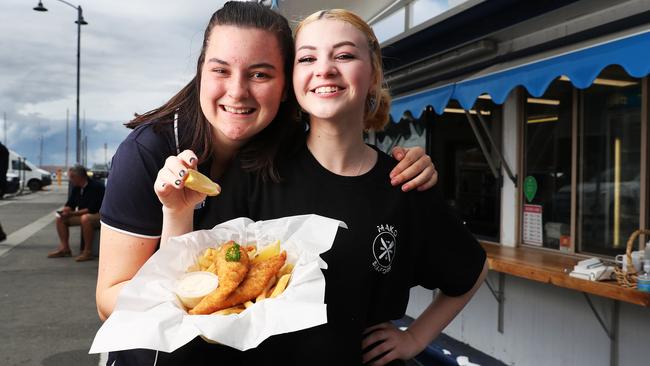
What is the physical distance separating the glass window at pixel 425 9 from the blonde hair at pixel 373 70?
3.63 meters

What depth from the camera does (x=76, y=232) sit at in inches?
579

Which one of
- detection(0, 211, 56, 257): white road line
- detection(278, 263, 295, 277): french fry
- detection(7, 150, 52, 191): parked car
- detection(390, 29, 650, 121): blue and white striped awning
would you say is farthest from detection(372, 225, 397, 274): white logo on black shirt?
detection(7, 150, 52, 191): parked car

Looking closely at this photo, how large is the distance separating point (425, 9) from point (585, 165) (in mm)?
2355

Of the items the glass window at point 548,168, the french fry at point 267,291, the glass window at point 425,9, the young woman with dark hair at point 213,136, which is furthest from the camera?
the glass window at point 425,9

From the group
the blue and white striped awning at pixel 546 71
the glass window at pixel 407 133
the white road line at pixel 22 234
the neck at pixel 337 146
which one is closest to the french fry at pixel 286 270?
the neck at pixel 337 146

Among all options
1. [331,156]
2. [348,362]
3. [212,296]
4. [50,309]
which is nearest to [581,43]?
[331,156]

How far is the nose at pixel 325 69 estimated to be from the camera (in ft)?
5.56

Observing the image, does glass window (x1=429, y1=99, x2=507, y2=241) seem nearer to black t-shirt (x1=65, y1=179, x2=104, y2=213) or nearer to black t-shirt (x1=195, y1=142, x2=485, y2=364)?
black t-shirt (x1=195, y1=142, x2=485, y2=364)

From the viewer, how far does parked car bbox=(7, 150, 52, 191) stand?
33.3m

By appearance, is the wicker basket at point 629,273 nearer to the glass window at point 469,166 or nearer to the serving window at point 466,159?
the serving window at point 466,159

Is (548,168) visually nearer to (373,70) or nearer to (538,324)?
(538,324)

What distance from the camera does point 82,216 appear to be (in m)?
10.2

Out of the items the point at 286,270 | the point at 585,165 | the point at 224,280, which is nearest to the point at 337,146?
the point at 286,270

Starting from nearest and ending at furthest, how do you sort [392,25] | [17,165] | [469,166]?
[469,166], [392,25], [17,165]
